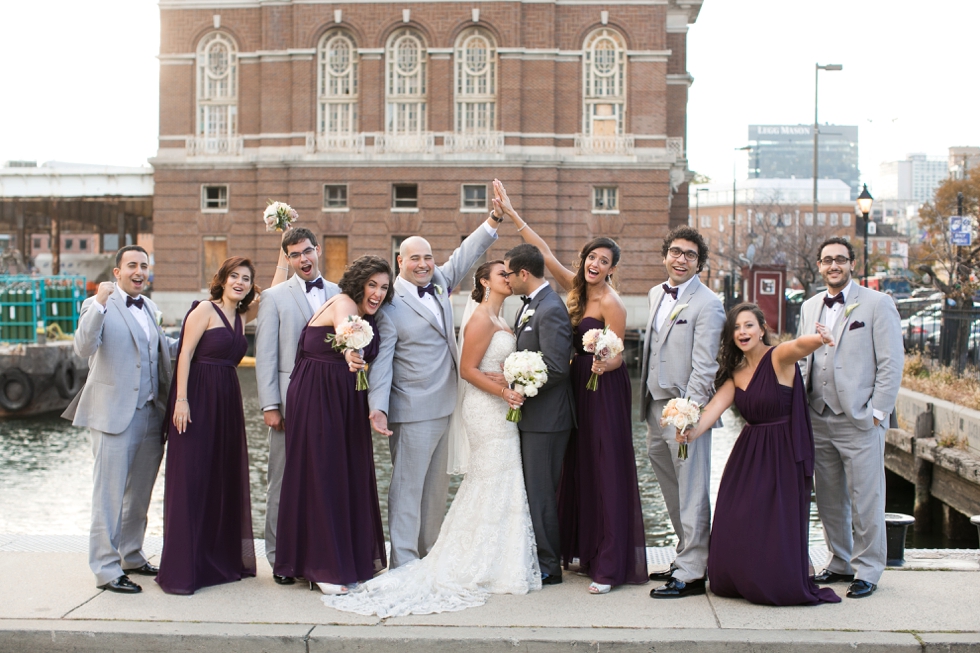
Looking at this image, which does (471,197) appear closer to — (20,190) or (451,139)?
(451,139)

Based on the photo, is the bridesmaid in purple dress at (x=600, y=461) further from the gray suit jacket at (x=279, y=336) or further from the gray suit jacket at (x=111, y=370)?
the gray suit jacket at (x=111, y=370)

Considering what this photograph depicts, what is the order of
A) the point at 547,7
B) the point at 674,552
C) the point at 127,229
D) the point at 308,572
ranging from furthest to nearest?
the point at 127,229 < the point at 547,7 < the point at 674,552 < the point at 308,572

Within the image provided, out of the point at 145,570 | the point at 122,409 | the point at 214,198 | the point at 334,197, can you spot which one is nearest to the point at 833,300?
the point at 122,409

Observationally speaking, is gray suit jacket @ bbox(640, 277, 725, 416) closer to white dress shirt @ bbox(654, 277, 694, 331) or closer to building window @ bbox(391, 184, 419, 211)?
white dress shirt @ bbox(654, 277, 694, 331)

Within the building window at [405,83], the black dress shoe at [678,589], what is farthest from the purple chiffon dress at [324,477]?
the building window at [405,83]

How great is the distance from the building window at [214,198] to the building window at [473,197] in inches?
412

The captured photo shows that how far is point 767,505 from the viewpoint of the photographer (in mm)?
6602

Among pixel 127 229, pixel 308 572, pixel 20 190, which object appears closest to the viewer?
pixel 308 572

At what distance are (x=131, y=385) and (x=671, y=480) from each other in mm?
3959

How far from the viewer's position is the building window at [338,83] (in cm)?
4222

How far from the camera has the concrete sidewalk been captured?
5934 mm

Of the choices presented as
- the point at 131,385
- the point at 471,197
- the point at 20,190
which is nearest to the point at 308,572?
the point at 131,385

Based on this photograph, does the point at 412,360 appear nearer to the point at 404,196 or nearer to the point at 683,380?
the point at 683,380

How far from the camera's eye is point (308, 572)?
6.85m
